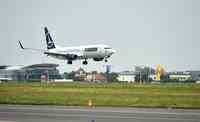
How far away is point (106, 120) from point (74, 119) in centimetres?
208

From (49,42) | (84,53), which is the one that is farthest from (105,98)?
(49,42)

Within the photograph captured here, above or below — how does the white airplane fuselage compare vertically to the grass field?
above

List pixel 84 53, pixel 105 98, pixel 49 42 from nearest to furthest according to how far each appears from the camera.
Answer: pixel 105 98 → pixel 84 53 → pixel 49 42

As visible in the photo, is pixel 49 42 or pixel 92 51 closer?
pixel 92 51

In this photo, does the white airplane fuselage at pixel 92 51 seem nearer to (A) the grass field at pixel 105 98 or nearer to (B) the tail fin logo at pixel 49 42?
(B) the tail fin logo at pixel 49 42

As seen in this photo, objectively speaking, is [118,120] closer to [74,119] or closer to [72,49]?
[74,119]

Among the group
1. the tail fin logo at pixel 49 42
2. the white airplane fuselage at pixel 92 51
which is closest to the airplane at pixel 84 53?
the white airplane fuselage at pixel 92 51

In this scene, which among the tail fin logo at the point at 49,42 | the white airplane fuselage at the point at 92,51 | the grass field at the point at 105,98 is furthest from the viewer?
the tail fin logo at the point at 49,42

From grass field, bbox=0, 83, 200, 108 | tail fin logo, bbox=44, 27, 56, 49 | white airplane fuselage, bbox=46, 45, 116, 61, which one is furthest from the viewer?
tail fin logo, bbox=44, 27, 56, 49

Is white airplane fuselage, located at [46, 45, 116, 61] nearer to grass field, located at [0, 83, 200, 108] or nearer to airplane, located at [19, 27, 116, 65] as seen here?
airplane, located at [19, 27, 116, 65]

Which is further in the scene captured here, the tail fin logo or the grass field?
the tail fin logo

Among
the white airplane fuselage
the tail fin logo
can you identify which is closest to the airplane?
the white airplane fuselage

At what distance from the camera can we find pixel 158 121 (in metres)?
31.5

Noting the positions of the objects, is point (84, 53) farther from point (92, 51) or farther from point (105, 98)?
point (105, 98)
